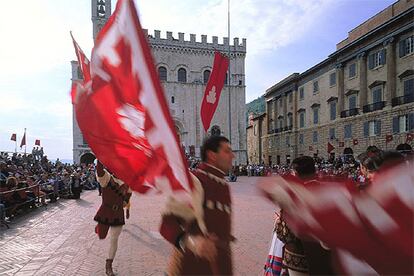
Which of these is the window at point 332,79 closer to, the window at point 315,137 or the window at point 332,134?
the window at point 332,134

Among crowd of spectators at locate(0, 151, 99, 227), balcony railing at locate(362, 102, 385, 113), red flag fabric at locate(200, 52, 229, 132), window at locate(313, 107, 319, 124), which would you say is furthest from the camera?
window at locate(313, 107, 319, 124)

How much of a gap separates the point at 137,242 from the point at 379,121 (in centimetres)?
3142

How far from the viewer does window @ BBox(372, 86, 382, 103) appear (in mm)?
34219

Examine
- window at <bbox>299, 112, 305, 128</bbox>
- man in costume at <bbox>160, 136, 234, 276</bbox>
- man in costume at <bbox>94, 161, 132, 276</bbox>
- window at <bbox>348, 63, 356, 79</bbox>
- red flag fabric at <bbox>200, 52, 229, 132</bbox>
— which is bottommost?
man in costume at <bbox>94, 161, 132, 276</bbox>

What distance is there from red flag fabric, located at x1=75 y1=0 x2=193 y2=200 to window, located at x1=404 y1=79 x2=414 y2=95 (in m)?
33.2

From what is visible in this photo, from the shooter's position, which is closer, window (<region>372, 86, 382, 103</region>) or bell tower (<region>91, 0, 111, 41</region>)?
window (<region>372, 86, 382, 103</region>)

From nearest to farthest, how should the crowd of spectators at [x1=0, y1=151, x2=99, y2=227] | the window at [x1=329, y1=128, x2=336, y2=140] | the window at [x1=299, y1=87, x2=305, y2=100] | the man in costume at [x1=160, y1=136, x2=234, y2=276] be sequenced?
1. the man in costume at [x1=160, y1=136, x2=234, y2=276]
2. the crowd of spectators at [x1=0, y1=151, x2=99, y2=227]
3. the window at [x1=329, y1=128, x2=336, y2=140]
4. the window at [x1=299, y1=87, x2=305, y2=100]

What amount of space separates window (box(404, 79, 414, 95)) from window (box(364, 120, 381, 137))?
12.7 feet

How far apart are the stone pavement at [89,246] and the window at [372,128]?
25784 millimetres

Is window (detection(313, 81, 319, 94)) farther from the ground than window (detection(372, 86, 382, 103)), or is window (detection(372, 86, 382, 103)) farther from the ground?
window (detection(313, 81, 319, 94))

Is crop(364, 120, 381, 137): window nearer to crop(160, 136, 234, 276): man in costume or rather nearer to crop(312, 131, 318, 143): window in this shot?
crop(312, 131, 318, 143): window

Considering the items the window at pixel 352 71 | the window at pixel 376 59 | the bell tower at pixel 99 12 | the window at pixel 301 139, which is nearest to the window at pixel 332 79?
the window at pixel 352 71

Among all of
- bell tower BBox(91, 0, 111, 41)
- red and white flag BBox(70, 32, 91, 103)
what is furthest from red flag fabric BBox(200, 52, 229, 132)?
bell tower BBox(91, 0, 111, 41)

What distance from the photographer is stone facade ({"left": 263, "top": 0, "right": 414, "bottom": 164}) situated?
1221 inches
